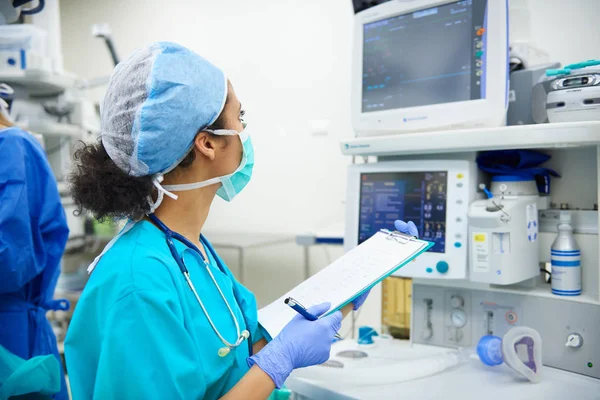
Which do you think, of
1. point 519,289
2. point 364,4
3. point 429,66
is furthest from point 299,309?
point 364,4

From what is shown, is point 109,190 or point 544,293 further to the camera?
point 544,293

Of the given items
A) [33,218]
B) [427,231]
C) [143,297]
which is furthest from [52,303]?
[427,231]

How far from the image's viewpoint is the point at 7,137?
63.9 inches

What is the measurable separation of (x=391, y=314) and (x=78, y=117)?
2.37 m

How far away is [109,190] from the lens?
38.6 inches

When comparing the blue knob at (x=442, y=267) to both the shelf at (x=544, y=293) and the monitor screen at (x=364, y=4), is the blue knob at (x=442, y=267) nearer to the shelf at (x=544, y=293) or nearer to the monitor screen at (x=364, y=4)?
the shelf at (x=544, y=293)

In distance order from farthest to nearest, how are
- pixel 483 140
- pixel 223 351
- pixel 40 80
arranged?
pixel 40 80, pixel 483 140, pixel 223 351

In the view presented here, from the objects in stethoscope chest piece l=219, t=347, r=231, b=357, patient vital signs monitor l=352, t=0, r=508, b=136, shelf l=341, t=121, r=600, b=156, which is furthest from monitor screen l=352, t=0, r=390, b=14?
stethoscope chest piece l=219, t=347, r=231, b=357

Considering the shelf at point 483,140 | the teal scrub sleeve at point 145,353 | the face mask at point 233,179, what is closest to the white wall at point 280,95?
the shelf at point 483,140

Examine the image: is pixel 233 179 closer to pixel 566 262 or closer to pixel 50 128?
pixel 566 262

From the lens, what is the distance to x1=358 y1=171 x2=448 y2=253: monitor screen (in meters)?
1.48

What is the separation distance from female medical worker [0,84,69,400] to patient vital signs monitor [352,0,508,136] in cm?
107

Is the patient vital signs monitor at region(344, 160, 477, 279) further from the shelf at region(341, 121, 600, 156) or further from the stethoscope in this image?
the stethoscope

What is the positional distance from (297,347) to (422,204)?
724 mm
